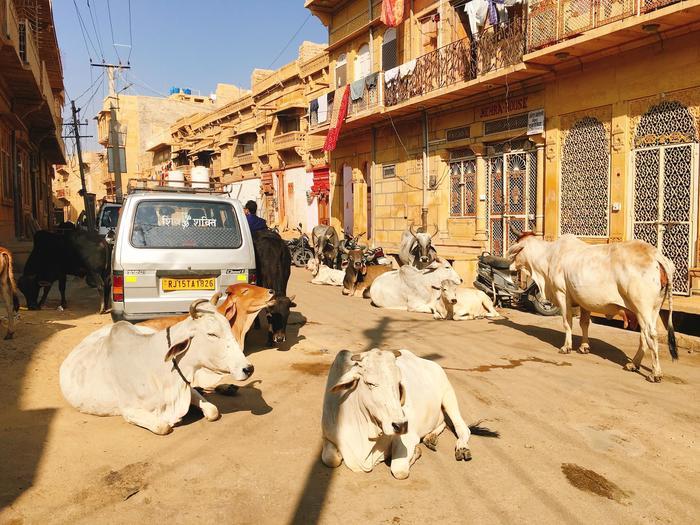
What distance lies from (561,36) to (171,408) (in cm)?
1066

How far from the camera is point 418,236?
13305mm

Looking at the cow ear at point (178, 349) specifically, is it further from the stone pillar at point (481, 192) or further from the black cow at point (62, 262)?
the stone pillar at point (481, 192)

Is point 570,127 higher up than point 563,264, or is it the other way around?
point 570,127

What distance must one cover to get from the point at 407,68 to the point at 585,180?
275 inches

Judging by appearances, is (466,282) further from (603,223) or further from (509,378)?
(509,378)

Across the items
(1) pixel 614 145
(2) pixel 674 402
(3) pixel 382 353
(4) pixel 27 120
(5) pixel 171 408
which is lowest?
(2) pixel 674 402

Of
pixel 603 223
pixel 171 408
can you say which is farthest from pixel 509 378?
pixel 603 223

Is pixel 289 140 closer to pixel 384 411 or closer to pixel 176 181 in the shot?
pixel 176 181

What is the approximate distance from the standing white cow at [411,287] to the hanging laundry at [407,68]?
718 cm

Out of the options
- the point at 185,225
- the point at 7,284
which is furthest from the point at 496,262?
the point at 7,284

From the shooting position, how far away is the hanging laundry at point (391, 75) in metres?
16.9

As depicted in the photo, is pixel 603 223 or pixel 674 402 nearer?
pixel 674 402

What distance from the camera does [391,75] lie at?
17.1 m

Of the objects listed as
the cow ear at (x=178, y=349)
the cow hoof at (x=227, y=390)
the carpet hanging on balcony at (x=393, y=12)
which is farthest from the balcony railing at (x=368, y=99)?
the cow ear at (x=178, y=349)
